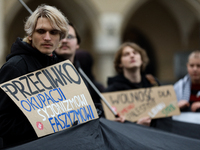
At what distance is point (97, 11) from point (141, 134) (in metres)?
8.97

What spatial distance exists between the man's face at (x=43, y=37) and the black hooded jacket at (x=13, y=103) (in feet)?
0.13

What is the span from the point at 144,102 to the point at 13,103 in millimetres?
1604

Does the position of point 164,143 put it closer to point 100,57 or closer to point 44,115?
point 44,115

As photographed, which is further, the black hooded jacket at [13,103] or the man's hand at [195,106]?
the man's hand at [195,106]

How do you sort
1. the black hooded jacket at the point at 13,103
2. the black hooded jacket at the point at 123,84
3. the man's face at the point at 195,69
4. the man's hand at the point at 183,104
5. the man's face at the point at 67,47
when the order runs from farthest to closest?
the man's face at the point at 195,69 < the man's hand at the point at 183,104 < the black hooded jacket at the point at 123,84 < the man's face at the point at 67,47 < the black hooded jacket at the point at 13,103

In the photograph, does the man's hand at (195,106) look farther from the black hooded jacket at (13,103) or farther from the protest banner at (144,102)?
the black hooded jacket at (13,103)

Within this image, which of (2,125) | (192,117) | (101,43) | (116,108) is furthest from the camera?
(101,43)

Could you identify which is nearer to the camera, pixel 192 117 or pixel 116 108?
pixel 116 108

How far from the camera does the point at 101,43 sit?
10.5 m

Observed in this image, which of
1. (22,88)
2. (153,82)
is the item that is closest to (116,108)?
(153,82)

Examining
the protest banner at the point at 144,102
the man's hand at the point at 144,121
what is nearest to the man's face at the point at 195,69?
the protest banner at the point at 144,102

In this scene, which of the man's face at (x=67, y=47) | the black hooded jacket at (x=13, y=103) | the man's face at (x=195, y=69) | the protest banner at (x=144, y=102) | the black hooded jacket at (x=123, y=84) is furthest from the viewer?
the man's face at (x=195, y=69)

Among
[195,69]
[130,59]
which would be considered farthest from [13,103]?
[195,69]

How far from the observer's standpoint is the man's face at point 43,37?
194cm
